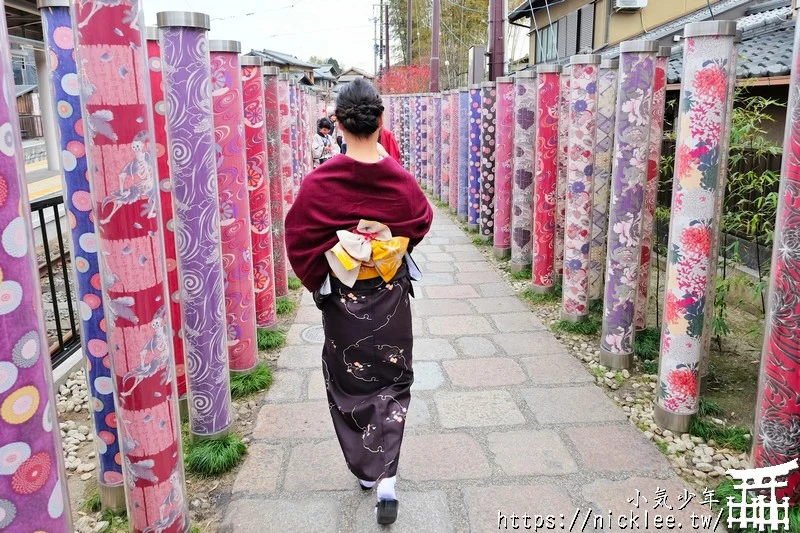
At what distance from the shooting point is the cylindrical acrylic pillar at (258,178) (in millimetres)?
4777

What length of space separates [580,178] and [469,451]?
2.69 meters

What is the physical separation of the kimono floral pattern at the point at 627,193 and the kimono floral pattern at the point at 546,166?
1.78 metres

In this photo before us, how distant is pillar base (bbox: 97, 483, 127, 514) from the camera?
2.97 metres

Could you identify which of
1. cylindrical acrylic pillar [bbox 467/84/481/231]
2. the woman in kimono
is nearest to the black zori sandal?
the woman in kimono

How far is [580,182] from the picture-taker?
17.2 feet

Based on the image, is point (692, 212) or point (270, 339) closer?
point (692, 212)

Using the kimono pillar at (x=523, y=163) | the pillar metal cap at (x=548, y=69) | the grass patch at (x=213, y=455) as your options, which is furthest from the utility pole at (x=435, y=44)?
the grass patch at (x=213, y=455)

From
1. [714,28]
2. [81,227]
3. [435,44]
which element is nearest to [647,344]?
[714,28]

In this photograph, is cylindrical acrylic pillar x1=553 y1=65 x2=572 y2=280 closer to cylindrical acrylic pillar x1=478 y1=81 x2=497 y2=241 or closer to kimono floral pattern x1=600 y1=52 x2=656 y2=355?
kimono floral pattern x1=600 y1=52 x2=656 y2=355

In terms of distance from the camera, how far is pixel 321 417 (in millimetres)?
3947

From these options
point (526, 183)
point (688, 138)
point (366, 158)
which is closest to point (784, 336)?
point (688, 138)

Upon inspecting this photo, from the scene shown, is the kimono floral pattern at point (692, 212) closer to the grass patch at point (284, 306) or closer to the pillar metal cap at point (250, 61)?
the pillar metal cap at point (250, 61)

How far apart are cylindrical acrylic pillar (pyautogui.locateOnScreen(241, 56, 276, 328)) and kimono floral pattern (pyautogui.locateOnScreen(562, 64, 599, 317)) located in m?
2.49

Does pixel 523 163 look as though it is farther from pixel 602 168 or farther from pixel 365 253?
pixel 365 253
